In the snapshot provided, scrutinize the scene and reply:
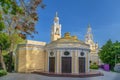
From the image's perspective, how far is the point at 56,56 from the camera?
30547 millimetres

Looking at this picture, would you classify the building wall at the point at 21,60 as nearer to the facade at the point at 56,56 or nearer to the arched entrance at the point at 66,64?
the facade at the point at 56,56

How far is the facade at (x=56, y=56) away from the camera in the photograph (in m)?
30.1

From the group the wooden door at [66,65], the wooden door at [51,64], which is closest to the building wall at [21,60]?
the wooden door at [51,64]

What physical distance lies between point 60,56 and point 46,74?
338 centimetres

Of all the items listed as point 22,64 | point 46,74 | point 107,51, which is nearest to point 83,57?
point 46,74

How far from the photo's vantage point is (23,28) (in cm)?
2166

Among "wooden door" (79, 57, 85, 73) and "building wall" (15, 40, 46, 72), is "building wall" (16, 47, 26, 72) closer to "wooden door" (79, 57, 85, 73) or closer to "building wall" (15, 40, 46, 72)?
"building wall" (15, 40, 46, 72)

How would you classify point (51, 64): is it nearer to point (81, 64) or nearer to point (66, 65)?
point (66, 65)

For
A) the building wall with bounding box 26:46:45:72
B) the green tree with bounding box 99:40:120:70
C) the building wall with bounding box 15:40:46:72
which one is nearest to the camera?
the building wall with bounding box 15:40:46:72

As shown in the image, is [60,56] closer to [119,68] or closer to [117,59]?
[119,68]

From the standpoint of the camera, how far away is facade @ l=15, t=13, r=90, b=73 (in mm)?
30062

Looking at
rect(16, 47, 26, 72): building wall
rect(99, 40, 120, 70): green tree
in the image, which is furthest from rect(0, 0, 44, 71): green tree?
rect(99, 40, 120, 70): green tree

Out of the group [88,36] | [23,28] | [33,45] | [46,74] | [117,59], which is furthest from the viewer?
[88,36]

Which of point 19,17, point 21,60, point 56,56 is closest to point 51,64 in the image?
point 56,56
